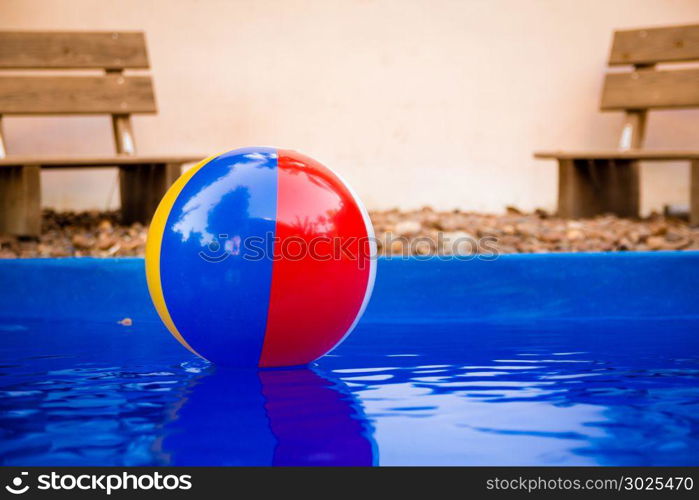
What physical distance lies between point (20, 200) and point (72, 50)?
1190 millimetres

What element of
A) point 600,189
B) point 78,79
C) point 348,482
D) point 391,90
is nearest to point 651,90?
point 600,189

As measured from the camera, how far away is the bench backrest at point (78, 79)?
552cm

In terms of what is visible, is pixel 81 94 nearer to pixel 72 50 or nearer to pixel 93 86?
pixel 93 86

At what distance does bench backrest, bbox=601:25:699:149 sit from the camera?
18.3 ft

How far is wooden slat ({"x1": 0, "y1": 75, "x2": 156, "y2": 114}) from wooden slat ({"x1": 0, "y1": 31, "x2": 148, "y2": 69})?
10 cm

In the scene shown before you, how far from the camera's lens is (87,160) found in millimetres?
4805

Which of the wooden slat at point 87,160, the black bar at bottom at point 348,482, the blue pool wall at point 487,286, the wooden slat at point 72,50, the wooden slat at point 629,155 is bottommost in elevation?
the black bar at bottom at point 348,482

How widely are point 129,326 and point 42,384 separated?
4.39 feet

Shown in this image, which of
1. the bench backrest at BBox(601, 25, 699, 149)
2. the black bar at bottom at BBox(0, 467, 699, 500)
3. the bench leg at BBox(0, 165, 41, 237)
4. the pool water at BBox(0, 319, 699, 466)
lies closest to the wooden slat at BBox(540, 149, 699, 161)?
the bench backrest at BBox(601, 25, 699, 149)

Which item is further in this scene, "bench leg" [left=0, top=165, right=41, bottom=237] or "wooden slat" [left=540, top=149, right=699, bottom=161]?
"wooden slat" [left=540, top=149, right=699, bottom=161]

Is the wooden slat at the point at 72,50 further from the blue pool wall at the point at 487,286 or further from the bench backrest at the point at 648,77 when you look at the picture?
the bench backrest at the point at 648,77

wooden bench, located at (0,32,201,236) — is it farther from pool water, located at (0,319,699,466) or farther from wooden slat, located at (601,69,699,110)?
wooden slat, located at (601,69,699,110)

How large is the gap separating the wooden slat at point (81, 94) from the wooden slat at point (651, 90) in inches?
108

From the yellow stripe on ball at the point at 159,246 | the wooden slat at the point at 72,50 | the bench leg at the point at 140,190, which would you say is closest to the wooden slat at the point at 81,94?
the wooden slat at the point at 72,50
